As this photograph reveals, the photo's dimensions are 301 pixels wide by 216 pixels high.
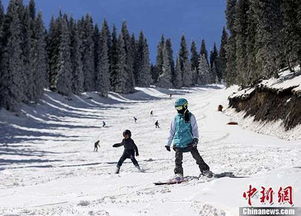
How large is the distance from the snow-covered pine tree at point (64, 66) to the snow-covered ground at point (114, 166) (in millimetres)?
12177

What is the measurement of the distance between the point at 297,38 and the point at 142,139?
14586 mm

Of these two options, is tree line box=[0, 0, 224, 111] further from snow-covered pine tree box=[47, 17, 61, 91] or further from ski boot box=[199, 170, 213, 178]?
ski boot box=[199, 170, 213, 178]

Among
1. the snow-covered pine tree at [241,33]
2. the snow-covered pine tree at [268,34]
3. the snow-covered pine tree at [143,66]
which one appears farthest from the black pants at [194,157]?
the snow-covered pine tree at [143,66]

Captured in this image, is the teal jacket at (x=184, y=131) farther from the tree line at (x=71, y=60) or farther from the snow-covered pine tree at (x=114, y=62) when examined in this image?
the snow-covered pine tree at (x=114, y=62)

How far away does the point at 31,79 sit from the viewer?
64.8 metres

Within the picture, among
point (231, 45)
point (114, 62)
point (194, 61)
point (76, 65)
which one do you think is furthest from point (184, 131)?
point (194, 61)

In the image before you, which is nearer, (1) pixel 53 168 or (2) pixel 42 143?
(1) pixel 53 168

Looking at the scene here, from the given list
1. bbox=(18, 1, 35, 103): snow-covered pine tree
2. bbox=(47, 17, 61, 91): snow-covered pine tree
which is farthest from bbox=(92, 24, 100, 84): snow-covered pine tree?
bbox=(18, 1, 35, 103): snow-covered pine tree

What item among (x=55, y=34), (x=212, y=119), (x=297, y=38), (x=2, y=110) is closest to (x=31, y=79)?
(x=2, y=110)

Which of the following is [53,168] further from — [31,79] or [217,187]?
[31,79]

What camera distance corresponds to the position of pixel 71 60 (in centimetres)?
8475

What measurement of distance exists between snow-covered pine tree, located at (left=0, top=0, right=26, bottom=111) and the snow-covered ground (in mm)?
2216

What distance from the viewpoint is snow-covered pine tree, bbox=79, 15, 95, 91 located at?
305 feet

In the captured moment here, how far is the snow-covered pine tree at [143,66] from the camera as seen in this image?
375 ft
